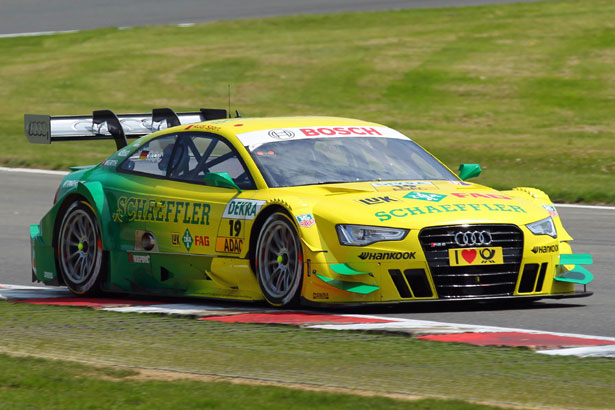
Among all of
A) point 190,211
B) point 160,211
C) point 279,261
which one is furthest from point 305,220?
point 160,211

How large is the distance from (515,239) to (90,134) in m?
4.10

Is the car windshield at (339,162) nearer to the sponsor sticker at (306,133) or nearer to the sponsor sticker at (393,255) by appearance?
the sponsor sticker at (306,133)

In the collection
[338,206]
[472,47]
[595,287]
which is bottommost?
[595,287]

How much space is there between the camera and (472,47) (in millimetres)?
30406

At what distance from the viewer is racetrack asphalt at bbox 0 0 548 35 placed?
3719 cm

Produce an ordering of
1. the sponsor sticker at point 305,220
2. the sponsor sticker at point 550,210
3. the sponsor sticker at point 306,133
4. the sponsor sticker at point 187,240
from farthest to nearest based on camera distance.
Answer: the sponsor sticker at point 306,133
the sponsor sticker at point 187,240
the sponsor sticker at point 550,210
the sponsor sticker at point 305,220

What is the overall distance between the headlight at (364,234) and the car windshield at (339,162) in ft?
2.69

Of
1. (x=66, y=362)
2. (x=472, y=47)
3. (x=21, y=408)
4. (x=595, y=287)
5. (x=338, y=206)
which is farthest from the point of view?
(x=472, y=47)

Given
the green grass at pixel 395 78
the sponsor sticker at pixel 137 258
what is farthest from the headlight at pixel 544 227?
the green grass at pixel 395 78

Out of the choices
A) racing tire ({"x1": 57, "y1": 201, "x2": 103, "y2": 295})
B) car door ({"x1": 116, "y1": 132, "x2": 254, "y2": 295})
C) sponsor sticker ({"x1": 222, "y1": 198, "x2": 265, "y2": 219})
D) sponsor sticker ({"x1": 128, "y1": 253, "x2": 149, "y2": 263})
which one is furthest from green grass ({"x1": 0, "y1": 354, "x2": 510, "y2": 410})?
racing tire ({"x1": 57, "y1": 201, "x2": 103, "y2": 295})

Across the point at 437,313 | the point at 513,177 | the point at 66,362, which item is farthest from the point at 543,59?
the point at 66,362

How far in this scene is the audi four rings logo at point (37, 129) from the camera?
1069 cm

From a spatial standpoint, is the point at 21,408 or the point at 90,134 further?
the point at 90,134

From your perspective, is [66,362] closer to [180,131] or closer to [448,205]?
[448,205]
